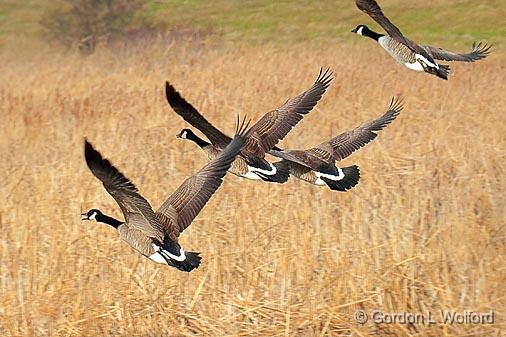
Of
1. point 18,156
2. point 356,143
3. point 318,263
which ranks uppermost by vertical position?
point 18,156

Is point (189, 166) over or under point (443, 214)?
over

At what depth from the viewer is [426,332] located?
477 centimetres

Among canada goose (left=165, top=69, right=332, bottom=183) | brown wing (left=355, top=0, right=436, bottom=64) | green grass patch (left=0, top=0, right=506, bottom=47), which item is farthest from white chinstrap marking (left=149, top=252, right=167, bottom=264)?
green grass patch (left=0, top=0, right=506, bottom=47)

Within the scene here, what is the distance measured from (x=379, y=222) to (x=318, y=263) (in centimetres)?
70

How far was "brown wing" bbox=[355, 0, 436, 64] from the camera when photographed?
609 cm

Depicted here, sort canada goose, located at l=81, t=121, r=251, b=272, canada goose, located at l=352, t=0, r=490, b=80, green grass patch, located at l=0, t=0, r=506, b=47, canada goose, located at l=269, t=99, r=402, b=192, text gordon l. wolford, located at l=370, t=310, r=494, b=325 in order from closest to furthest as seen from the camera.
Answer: canada goose, located at l=81, t=121, r=251, b=272 → text gordon l. wolford, located at l=370, t=310, r=494, b=325 → canada goose, located at l=269, t=99, r=402, b=192 → canada goose, located at l=352, t=0, r=490, b=80 → green grass patch, located at l=0, t=0, r=506, b=47

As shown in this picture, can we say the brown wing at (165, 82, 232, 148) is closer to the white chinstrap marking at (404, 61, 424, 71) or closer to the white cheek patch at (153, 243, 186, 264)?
the white cheek patch at (153, 243, 186, 264)

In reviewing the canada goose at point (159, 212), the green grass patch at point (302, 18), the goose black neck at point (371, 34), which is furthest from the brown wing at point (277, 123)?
the green grass patch at point (302, 18)

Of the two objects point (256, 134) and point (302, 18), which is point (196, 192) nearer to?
point (256, 134)

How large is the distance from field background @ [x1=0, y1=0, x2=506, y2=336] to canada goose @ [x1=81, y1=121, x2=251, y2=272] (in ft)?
1.36

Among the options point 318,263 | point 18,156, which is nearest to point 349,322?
point 318,263

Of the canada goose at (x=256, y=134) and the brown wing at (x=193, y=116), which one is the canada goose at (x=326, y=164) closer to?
the canada goose at (x=256, y=134)

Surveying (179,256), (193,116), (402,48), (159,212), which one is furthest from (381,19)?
(179,256)

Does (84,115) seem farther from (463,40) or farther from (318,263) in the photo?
(463,40)
